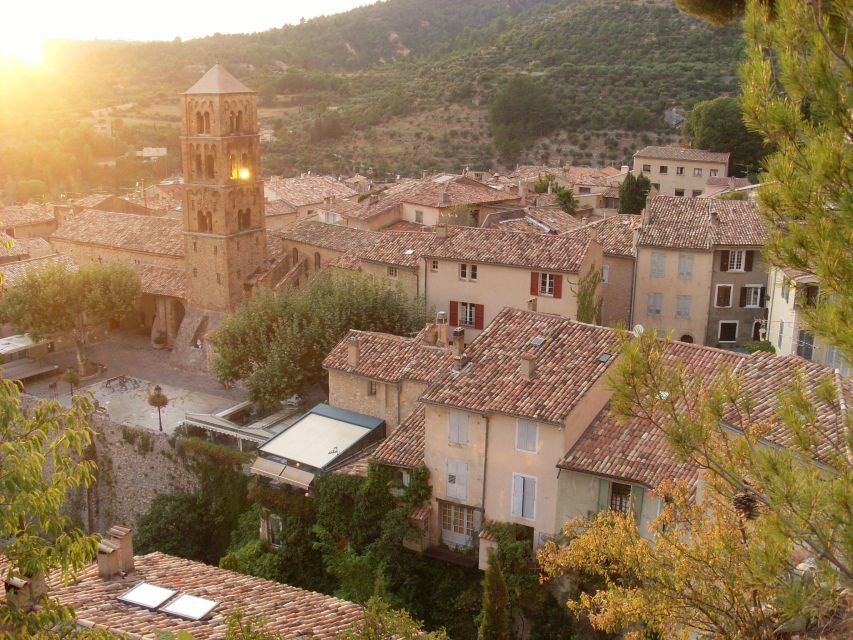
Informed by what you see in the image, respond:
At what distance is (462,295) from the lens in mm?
35281

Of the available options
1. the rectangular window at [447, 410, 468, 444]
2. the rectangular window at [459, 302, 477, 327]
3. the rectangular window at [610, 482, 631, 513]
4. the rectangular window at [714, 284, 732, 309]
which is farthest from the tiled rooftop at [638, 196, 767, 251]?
the rectangular window at [610, 482, 631, 513]

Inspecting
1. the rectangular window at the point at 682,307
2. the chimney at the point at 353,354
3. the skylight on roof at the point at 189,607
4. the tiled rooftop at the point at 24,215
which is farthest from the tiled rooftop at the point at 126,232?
the skylight on roof at the point at 189,607

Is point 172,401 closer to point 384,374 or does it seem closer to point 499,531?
point 384,374

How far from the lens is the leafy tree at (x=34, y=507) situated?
29.1ft

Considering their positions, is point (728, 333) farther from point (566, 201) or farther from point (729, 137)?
point (729, 137)

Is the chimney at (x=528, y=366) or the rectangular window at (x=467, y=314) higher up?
the chimney at (x=528, y=366)

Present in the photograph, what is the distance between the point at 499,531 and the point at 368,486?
385 centimetres

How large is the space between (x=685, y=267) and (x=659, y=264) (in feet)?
3.53

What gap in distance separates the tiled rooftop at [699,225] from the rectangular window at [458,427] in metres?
17.5

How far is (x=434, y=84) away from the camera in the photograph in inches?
4151

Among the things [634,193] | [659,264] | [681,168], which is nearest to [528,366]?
[659,264]

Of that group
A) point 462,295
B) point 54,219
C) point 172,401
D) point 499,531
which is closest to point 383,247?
point 462,295

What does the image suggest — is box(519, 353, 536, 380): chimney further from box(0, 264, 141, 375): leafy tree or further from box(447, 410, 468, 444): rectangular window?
box(0, 264, 141, 375): leafy tree

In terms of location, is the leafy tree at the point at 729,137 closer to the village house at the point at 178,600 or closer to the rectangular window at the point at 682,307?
the rectangular window at the point at 682,307
